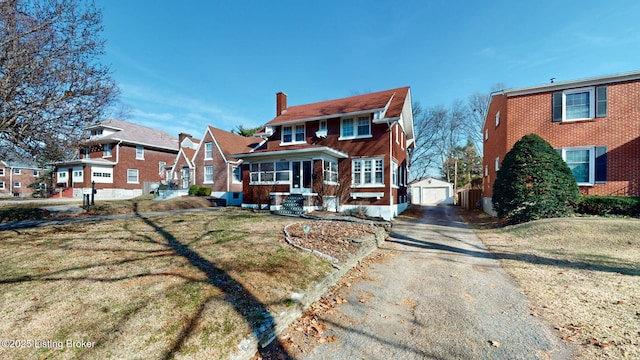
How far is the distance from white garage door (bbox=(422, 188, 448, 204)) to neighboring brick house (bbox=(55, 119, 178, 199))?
31502mm

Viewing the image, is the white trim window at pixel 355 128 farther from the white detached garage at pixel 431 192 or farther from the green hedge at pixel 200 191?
the white detached garage at pixel 431 192

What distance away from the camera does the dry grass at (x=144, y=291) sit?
2.81m

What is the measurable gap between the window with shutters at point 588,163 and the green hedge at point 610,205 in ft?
4.77

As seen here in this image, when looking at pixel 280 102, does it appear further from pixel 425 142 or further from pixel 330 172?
pixel 425 142

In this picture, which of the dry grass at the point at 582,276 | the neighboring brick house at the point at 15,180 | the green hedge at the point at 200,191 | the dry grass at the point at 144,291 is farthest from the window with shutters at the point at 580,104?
the neighboring brick house at the point at 15,180

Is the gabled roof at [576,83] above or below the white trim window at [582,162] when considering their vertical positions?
above

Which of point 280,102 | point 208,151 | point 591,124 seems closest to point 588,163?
point 591,124

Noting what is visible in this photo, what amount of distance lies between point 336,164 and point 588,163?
13.0m

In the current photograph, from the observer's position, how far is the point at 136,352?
2.62m

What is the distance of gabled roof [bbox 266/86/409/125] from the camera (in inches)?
611

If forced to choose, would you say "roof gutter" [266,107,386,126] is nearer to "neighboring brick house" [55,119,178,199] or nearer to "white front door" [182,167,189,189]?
"white front door" [182,167,189,189]

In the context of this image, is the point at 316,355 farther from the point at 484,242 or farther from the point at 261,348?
the point at 484,242

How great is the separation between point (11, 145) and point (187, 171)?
20745 millimetres

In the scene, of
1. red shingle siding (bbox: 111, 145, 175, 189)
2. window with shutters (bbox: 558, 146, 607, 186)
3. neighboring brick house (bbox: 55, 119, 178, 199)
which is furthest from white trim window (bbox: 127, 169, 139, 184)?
window with shutters (bbox: 558, 146, 607, 186)
